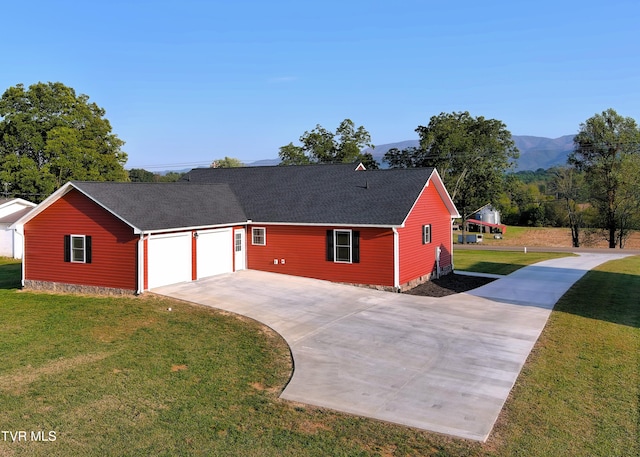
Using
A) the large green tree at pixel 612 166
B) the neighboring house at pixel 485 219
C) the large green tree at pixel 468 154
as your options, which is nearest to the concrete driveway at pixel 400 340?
the large green tree at pixel 468 154

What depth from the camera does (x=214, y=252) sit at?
19156 millimetres

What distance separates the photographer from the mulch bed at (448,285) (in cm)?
1791

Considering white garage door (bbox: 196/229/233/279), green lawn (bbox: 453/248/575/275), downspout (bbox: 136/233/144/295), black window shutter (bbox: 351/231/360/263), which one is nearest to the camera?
downspout (bbox: 136/233/144/295)

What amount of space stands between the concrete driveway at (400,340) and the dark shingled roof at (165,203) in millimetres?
2556

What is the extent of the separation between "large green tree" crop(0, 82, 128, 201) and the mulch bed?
3531 cm

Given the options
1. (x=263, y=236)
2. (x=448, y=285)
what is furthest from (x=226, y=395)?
(x=448, y=285)

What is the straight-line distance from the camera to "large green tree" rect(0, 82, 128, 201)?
39656 mm

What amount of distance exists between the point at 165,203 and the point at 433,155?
35.6m

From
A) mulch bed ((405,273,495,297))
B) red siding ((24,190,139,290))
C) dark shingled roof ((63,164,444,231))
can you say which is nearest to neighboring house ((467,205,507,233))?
mulch bed ((405,273,495,297))

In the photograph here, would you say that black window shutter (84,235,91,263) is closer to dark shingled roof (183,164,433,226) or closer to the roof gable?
the roof gable

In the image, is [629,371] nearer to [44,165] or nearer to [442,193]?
[442,193]

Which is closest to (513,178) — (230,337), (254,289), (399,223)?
(399,223)

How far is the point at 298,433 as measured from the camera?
6582mm
